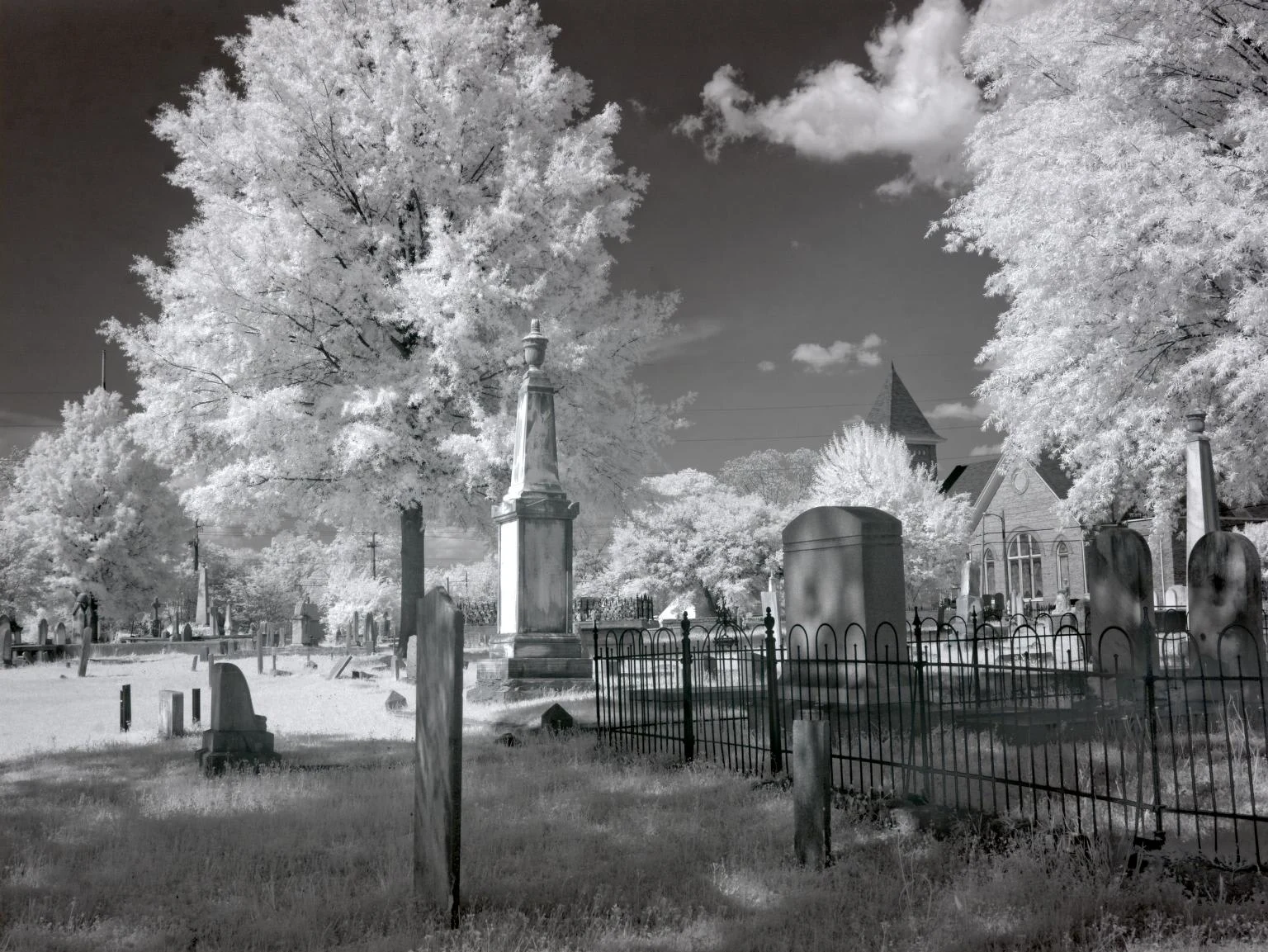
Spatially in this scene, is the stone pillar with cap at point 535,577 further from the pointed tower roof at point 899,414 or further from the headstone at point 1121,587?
the pointed tower roof at point 899,414

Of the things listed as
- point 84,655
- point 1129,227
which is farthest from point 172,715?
point 1129,227

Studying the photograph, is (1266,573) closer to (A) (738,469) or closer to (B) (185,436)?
(B) (185,436)

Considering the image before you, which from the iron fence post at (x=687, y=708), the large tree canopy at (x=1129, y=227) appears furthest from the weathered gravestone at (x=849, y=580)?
the large tree canopy at (x=1129, y=227)

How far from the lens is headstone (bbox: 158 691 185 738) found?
442 inches

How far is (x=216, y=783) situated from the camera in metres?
7.88

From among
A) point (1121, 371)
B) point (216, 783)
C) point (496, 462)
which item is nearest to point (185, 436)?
point (496, 462)

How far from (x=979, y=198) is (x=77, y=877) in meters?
16.2

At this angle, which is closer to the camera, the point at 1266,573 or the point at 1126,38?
the point at 1126,38

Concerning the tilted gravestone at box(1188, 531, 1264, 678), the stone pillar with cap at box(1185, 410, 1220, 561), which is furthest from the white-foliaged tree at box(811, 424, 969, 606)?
the tilted gravestone at box(1188, 531, 1264, 678)

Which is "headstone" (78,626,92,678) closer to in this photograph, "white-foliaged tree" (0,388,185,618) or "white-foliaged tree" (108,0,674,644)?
"white-foliaged tree" (108,0,674,644)

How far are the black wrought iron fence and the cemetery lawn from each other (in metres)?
0.53

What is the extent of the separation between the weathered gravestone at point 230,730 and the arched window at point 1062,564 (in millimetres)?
46949

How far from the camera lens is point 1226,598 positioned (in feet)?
36.0

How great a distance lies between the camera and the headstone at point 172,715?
36.9 ft
